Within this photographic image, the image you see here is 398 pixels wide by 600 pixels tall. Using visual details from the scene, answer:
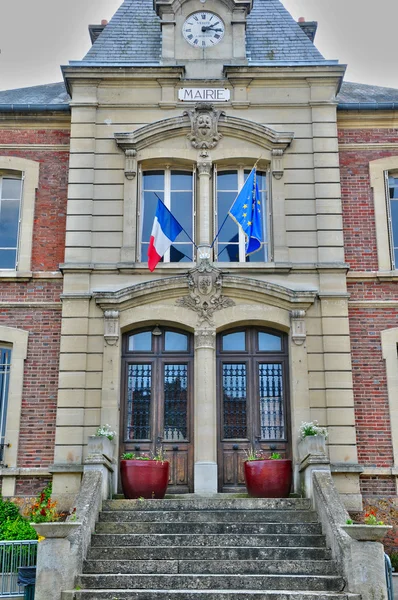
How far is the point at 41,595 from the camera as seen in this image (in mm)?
9133

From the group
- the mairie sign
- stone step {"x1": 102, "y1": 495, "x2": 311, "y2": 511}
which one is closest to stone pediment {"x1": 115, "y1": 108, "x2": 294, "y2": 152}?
the mairie sign

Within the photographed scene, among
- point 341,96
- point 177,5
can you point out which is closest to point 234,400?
point 341,96

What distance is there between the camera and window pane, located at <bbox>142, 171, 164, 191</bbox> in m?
14.4

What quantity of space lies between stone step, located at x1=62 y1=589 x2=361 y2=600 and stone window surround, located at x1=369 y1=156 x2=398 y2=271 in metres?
6.55

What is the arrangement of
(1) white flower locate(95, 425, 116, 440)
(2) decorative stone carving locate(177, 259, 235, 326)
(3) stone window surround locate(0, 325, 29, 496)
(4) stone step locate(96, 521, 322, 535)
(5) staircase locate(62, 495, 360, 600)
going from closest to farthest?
(5) staircase locate(62, 495, 360, 600) < (4) stone step locate(96, 521, 322, 535) < (1) white flower locate(95, 425, 116, 440) < (3) stone window surround locate(0, 325, 29, 496) < (2) decorative stone carving locate(177, 259, 235, 326)

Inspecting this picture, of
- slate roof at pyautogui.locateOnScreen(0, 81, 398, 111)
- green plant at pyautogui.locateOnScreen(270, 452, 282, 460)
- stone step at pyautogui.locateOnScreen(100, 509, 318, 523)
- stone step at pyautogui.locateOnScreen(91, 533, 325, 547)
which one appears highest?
slate roof at pyautogui.locateOnScreen(0, 81, 398, 111)

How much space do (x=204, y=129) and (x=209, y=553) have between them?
764 centimetres

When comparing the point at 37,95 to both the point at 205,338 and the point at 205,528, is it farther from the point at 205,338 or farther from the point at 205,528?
the point at 205,528

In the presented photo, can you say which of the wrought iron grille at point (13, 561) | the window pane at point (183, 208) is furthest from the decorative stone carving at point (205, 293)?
the wrought iron grille at point (13, 561)

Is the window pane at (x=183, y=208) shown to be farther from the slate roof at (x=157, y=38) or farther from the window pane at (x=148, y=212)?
the slate roof at (x=157, y=38)

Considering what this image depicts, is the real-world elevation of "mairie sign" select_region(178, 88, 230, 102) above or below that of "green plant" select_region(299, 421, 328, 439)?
above

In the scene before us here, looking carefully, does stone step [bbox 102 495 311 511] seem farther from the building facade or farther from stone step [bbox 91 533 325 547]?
the building facade

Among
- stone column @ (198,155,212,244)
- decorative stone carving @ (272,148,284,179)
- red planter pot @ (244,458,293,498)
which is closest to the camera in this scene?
red planter pot @ (244,458,293,498)

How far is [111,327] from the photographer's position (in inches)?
517
